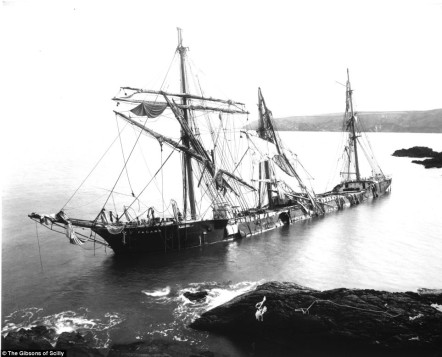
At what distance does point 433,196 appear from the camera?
51781 millimetres

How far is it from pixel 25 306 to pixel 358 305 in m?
18.4

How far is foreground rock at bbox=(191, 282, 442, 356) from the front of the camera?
14.8m

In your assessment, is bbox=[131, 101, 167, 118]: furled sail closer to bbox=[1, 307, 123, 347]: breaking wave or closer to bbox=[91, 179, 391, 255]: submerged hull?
bbox=[91, 179, 391, 255]: submerged hull

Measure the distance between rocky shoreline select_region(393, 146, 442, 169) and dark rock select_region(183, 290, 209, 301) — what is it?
83210 mm

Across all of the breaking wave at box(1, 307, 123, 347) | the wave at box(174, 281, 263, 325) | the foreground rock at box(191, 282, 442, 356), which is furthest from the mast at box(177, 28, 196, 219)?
the foreground rock at box(191, 282, 442, 356)

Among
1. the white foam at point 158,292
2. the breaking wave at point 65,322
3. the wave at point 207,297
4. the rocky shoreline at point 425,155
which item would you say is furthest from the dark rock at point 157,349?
the rocky shoreline at point 425,155

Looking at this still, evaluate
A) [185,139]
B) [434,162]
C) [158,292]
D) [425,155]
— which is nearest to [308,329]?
[158,292]

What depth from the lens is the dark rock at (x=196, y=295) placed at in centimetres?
2059

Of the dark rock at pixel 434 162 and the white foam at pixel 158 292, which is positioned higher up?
the dark rock at pixel 434 162

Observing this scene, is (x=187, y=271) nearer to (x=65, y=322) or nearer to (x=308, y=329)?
(x=65, y=322)

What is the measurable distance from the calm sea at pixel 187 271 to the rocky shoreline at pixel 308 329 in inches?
32.3

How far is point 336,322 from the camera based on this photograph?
1562 centimetres

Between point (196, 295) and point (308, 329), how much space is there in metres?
7.51

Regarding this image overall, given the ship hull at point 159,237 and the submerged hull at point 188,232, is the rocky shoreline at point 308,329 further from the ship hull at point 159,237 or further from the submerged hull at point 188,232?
the submerged hull at point 188,232
